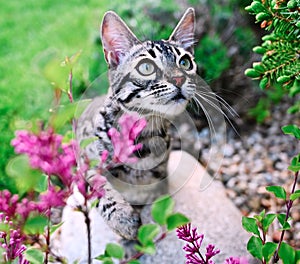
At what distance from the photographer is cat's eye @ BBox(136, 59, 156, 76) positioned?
1678 mm

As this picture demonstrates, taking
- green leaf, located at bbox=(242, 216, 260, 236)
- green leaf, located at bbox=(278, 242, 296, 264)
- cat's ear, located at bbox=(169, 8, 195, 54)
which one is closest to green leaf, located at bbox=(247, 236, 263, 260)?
green leaf, located at bbox=(242, 216, 260, 236)

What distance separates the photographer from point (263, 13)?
153 cm

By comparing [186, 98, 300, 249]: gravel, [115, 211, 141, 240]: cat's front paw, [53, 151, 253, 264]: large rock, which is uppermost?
[115, 211, 141, 240]: cat's front paw

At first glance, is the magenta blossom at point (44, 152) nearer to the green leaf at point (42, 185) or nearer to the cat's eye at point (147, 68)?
the green leaf at point (42, 185)

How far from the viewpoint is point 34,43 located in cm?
427

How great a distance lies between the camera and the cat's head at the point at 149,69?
5.43 feet

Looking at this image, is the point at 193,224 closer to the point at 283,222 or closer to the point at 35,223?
the point at 283,222

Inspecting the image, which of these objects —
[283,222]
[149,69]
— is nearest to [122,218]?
[149,69]

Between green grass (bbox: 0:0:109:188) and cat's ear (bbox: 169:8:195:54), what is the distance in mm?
1179

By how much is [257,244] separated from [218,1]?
254 cm

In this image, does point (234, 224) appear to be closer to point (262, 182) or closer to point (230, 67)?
point (262, 182)

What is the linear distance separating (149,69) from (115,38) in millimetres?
195

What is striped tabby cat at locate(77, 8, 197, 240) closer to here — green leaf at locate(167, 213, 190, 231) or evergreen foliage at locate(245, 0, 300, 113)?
evergreen foliage at locate(245, 0, 300, 113)

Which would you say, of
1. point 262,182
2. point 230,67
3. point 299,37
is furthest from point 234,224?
point 230,67
